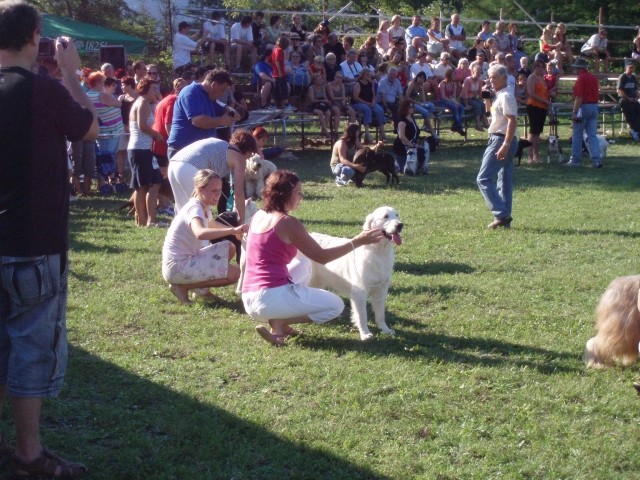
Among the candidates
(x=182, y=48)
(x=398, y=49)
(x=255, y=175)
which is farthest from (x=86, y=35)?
(x=255, y=175)

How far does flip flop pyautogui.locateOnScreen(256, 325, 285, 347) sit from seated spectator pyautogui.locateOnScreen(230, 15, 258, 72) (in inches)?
582

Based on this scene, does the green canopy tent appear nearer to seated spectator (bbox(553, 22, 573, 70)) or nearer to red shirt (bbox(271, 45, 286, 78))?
red shirt (bbox(271, 45, 286, 78))

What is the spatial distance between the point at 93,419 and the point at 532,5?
37.8 m

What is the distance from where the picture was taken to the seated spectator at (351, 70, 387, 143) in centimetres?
2019

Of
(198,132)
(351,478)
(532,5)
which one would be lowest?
(351,478)

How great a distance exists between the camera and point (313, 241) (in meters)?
5.76

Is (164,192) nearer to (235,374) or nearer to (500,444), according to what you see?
(235,374)

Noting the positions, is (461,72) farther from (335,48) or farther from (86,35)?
(86,35)

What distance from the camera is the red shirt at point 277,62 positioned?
18.9 meters

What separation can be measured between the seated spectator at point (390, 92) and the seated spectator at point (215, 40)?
3718 millimetres

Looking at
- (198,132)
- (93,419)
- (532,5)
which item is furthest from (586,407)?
(532,5)

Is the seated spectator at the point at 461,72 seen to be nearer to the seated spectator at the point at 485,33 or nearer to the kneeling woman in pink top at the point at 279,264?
the seated spectator at the point at 485,33

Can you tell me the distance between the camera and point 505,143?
10164 millimetres

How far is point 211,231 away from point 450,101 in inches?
632
